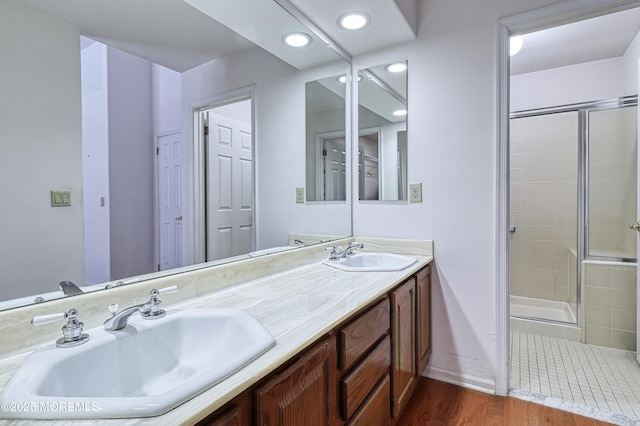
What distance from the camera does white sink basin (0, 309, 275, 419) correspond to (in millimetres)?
513

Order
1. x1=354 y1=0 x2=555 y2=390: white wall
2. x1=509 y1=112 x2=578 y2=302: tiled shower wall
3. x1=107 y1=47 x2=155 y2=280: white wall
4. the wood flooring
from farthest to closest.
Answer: x1=509 y1=112 x2=578 y2=302: tiled shower wall < x1=354 y1=0 x2=555 y2=390: white wall < the wood flooring < x1=107 y1=47 x2=155 y2=280: white wall

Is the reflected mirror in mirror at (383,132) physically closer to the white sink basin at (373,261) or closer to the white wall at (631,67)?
the white sink basin at (373,261)

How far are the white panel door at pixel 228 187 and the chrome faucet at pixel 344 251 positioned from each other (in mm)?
549

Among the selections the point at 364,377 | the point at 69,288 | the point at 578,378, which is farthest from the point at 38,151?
the point at 578,378

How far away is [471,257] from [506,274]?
7.5 inches

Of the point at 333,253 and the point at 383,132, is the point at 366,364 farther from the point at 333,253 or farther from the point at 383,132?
the point at 383,132

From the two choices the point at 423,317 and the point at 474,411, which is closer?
the point at 474,411

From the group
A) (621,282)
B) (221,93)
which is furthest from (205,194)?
(621,282)

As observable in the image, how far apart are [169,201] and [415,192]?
1.38m

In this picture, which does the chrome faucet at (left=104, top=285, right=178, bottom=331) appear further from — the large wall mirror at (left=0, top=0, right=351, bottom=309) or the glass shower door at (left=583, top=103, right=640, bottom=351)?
the glass shower door at (left=583, top=103, right=640, bottom=351)

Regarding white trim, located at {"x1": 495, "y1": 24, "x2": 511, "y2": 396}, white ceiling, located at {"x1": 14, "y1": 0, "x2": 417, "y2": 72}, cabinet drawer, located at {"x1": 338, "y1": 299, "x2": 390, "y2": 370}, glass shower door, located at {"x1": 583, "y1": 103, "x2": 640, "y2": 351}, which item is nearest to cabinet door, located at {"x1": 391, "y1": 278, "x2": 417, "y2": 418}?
cabinet drawer, located at {"x1": 338, "y1": 299, "x2": 390, "y2": 370}

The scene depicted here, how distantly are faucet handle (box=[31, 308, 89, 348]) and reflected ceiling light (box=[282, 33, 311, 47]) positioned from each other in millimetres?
1566

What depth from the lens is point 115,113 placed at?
3.41ft

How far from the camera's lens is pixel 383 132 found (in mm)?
2148
